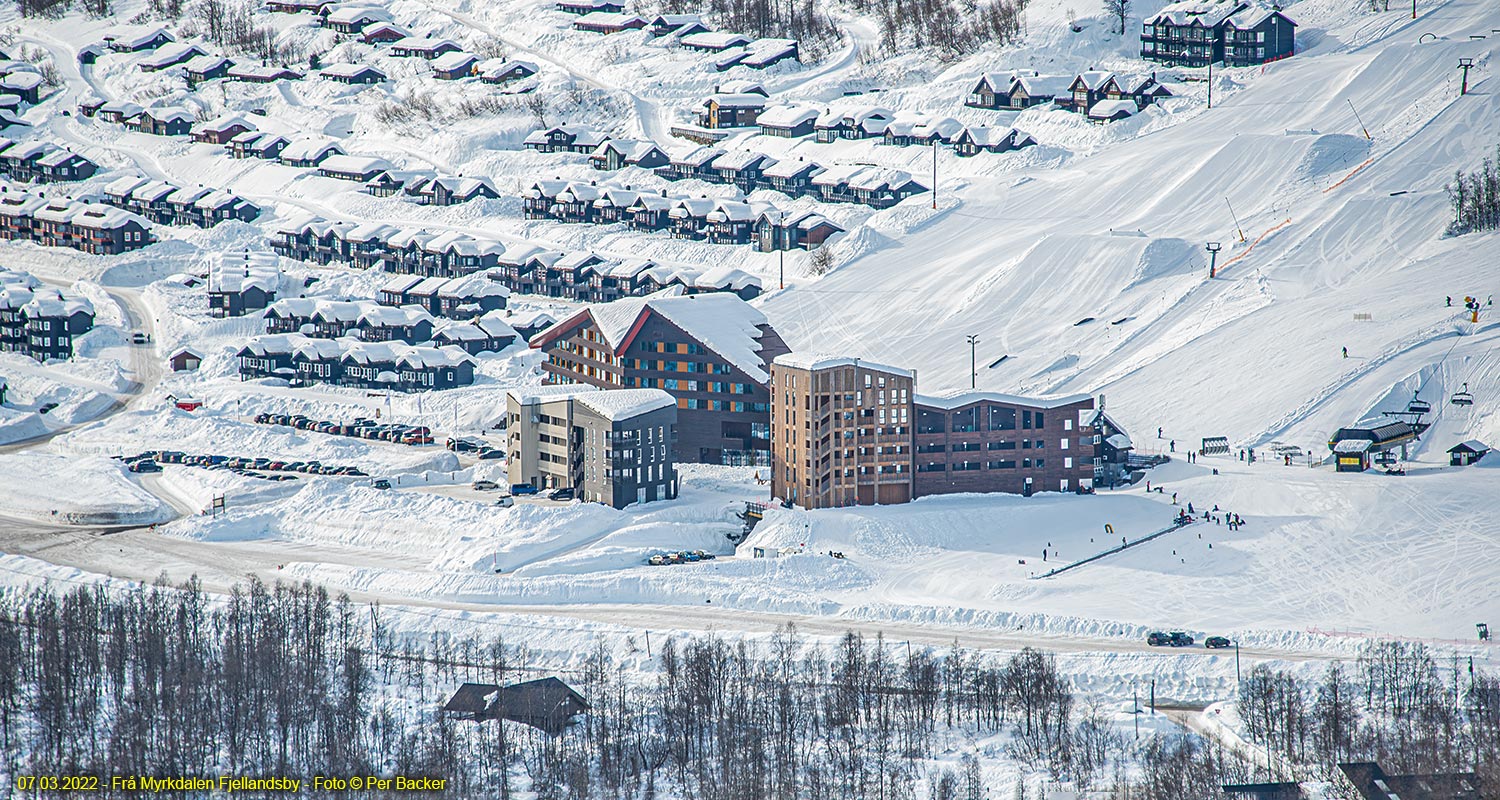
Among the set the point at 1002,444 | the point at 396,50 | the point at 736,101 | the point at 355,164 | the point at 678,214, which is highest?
the point at 1002,444

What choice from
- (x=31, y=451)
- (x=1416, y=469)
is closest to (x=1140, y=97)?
(x=1416, y=469)

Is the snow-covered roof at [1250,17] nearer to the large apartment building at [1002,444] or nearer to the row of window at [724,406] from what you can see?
the large apartment building at [1002,444]

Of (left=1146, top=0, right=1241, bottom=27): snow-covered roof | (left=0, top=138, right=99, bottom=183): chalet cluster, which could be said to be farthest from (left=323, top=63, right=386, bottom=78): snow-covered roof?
(left=1146, top=0, right=1241, bottom=27): snow-covered roof

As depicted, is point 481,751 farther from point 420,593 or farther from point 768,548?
point 768,548

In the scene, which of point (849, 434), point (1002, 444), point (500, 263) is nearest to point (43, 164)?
point (500, 263)

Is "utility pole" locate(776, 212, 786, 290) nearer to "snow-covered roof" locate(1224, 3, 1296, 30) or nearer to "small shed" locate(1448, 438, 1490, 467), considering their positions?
"snow-covered roof" locate(1224, 3, 1296, 30)

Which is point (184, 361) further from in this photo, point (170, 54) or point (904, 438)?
point (170, 54)
